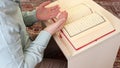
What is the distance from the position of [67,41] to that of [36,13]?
0.31 m

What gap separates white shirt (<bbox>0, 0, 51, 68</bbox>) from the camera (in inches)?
29.4

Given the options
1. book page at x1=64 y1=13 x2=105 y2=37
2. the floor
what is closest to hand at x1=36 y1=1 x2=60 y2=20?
book page at x1=64 y1=13 x2=105 y2=37

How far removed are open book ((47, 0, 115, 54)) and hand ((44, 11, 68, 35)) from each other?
1.1 inches

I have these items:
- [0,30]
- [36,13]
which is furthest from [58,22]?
[0,30]

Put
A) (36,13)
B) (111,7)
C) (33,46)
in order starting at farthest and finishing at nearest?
(111,7), (36,13), (33,46)

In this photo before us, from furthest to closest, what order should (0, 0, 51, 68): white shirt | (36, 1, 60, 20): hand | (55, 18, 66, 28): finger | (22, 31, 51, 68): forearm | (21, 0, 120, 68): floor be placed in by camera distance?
(21, 0, 120, 68): floor → (36, 1, 60, 20): hand → (55, 18, 66, 28): finger → (22, 31, 51, 68): forearm → (0, 0, 51, 68): white shirt

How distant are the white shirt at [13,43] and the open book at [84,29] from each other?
145mm

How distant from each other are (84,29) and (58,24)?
134mm

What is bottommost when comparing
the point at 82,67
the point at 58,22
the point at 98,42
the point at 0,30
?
the point at 82,67

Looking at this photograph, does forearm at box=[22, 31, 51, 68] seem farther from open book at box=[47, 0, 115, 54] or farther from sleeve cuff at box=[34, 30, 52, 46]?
open book at box=[47, 0, 115, 54]

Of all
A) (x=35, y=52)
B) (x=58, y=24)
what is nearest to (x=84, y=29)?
(x=58, y=24)

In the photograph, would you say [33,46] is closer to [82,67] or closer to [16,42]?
[16,42]

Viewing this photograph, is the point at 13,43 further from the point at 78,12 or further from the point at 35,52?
the point at 78,12

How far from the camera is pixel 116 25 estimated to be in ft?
3.39
